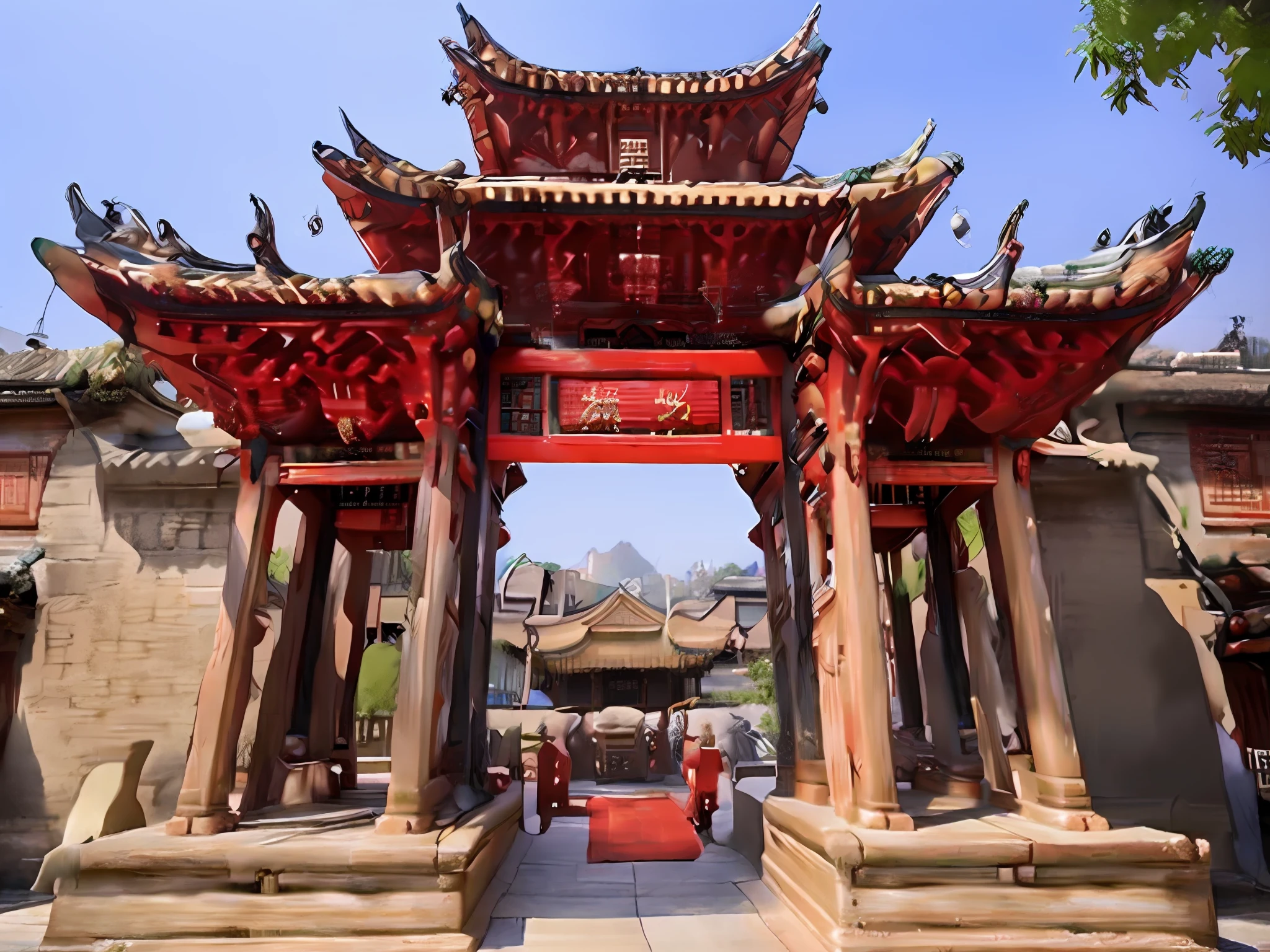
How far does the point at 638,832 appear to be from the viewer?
975 centimetres

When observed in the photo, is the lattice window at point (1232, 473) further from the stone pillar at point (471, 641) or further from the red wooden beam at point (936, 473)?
the stone pillar at point (471, 641)

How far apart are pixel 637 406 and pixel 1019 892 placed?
4.89 meters

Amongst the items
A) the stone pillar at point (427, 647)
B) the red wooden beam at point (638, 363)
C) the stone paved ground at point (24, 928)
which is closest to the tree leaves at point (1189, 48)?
the red wooden beam at point (638, 363)

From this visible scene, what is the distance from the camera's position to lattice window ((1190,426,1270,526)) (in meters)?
9.61

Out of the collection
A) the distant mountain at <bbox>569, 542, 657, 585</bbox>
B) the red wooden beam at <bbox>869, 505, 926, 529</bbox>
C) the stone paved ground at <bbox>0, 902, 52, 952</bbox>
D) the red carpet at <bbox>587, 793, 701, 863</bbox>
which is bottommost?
the stone paved ground at <bbox>0, 902, 52, 952</bbox>

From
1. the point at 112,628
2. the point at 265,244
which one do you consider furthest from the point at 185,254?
the point at 112,628

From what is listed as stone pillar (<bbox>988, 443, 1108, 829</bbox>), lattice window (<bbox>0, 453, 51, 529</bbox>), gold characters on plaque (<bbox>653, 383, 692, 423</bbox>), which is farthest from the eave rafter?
lattice window (<bbox>0, 453, 51, 529</bbox>)

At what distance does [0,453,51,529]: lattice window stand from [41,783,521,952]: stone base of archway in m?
6.70

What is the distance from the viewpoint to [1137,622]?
923cm

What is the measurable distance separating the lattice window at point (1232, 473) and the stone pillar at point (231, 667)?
36.8 feet

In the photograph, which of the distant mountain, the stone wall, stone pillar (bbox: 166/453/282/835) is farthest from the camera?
the distant mountain

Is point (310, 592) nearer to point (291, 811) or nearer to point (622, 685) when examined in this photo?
point (291, 811)

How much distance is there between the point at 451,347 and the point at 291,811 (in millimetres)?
4509

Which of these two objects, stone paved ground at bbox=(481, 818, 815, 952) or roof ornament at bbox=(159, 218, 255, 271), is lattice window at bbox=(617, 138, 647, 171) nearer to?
roof ornament at bbox=(159, 218, 255, 271)
